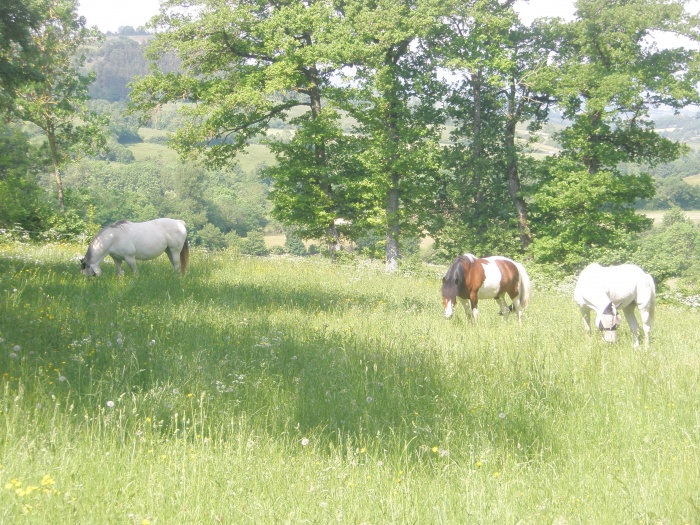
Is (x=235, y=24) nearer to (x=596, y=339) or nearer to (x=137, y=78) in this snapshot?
(x=137, y=78)

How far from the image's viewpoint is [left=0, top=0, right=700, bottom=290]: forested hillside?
2734 cm

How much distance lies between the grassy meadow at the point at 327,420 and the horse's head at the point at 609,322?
14.6 inches

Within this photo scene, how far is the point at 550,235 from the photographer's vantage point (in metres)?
31.8

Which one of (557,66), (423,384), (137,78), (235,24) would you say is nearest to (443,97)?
(557,66)

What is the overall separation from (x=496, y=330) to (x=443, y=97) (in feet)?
78.1

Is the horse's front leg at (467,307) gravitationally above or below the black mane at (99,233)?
below

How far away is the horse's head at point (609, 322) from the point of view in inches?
351

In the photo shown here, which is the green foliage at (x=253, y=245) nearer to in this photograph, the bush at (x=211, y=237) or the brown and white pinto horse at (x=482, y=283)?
the bush at (x=211, y=237)

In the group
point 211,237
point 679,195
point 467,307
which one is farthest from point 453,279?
point 679,195

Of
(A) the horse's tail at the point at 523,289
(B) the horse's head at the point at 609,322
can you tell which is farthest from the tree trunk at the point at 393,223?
(B) the horse's head at the point at 609,322

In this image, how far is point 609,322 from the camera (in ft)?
29.4

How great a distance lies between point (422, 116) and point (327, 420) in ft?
86.6

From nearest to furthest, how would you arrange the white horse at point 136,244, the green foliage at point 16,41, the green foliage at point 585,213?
the green foliage at point 16,41 < the white horse at point 136,244 < the green foliage at point 585,213

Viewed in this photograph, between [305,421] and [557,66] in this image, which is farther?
[557,66]
